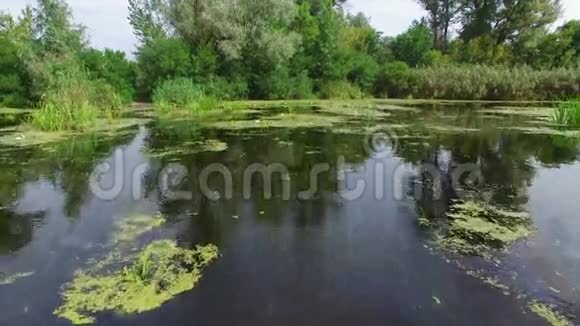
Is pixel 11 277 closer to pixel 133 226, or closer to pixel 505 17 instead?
pixel 133 226

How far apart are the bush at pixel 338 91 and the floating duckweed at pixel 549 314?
64.3 feet

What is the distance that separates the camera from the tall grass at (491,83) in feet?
68.5

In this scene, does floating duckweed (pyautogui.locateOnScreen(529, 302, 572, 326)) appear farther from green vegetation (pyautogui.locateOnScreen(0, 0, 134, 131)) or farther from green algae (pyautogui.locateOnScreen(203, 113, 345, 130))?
green vegetation (pyautogui.locateOnScreen(0, 0, 134, 131))

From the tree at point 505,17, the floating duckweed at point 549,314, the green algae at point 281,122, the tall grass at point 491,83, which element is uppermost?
the tree at point 505,17

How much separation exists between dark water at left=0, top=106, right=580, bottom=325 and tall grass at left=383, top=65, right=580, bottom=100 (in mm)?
14482

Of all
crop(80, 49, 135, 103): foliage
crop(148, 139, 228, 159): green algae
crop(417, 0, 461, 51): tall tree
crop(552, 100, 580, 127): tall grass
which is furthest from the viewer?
crop(417, 0, 461, 51): tall tree

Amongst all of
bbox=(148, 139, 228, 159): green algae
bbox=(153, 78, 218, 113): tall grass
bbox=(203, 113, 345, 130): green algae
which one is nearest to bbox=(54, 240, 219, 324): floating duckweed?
bbox=(148, 139, 228, 159): green algae

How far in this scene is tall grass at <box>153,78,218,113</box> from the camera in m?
15.2

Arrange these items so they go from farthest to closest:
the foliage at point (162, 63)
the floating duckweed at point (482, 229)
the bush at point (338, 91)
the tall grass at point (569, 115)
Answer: the bush at point (338, 91) < the foliage at point (162, 63) < the tall grass at point (569, 115) < the floating duckweed at point (482, 229)

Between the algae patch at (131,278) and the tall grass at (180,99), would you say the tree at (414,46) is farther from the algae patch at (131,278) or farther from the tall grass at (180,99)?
the algae patch at (131,278)

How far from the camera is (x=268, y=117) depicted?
13.1 metres

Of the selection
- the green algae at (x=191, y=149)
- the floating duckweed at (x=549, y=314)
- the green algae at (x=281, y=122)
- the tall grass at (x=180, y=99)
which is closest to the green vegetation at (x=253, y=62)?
the tall grass at (x=180, y=99)

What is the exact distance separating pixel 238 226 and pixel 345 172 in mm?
2562

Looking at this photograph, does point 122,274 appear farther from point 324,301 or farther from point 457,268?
point 457,268
